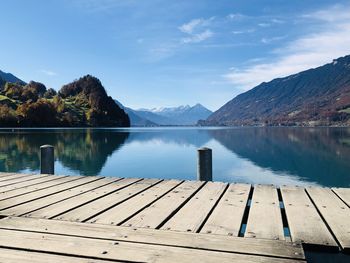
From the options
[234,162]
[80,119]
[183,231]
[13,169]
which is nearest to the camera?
[183,231]

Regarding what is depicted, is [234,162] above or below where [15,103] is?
below

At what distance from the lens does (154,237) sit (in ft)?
12.7

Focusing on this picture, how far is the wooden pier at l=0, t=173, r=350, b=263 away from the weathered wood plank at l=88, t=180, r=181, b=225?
0.01 metres

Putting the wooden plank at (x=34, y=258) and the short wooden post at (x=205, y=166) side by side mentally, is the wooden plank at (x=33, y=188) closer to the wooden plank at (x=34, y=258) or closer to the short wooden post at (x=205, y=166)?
the wooden plank at (x=34, y=258)

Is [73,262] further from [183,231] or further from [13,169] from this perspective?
[13,169]

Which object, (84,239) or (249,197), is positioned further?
(249,197)

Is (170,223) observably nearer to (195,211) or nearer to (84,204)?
(195,211)

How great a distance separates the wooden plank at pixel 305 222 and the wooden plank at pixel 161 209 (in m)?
1.68

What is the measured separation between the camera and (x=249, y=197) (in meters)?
6.16

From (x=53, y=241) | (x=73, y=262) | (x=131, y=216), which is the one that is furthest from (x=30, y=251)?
(x=131, y=216)

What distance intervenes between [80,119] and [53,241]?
20184 centimetres

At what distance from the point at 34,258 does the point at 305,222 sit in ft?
10.9

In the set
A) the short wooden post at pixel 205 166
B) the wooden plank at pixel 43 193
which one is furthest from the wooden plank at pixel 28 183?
the short wooden post at pixel 205 166

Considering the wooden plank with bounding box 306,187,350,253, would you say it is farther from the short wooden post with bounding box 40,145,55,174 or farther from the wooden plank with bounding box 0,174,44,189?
the short wooden post with bounding box 40,145,55,174
